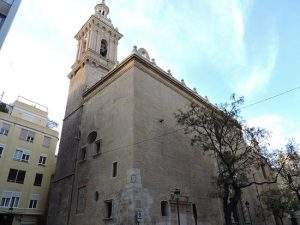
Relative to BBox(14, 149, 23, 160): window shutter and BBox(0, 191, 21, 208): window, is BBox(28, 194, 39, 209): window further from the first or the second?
BBox(14, 149, 23, 160): window shutter

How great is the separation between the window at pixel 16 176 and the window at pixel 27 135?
3388 mm

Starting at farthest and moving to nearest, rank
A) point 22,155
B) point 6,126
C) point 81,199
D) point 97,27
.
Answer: point 97,27
point 22,155
point 6,126
point 81,199

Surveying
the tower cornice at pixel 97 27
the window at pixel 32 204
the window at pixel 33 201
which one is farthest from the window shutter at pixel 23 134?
the tower cornice at pixel 97 27

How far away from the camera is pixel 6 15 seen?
13852 millimetres

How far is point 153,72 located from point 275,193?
16391mm

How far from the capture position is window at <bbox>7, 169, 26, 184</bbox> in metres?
26.2

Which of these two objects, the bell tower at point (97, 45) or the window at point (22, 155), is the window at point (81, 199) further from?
the bell tower at point (97, 45)

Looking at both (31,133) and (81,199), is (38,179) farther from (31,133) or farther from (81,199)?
(81,199)

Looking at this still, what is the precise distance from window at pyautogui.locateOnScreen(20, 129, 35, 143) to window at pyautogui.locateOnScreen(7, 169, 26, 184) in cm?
339

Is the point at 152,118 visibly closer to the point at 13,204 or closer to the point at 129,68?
the point at 129,68

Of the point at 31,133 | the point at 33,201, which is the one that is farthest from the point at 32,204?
the point at 31,133

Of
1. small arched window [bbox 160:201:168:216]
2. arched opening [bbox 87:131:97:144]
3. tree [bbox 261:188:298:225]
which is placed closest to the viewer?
small arched window [bbox 160:201:168:216]

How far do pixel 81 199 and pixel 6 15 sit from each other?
1320 centimetres

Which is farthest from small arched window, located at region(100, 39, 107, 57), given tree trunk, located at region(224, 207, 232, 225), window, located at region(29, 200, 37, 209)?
tree trunk, located at region(224, 207, 232, 225)
